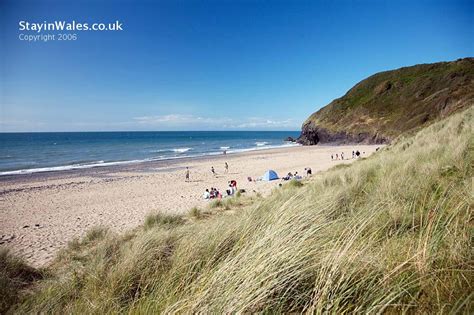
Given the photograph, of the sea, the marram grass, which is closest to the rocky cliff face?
the sea

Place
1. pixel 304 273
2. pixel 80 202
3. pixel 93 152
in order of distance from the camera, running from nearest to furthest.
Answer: pixel 304 273 → pixel 80 202 → pixel 93 152

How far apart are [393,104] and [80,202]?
195 ft

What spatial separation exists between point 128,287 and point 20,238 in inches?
378

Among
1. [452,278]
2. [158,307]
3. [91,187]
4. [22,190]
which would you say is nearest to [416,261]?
[452,278]

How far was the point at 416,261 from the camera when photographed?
165 cm

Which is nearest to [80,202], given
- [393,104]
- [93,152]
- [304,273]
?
[304,273]

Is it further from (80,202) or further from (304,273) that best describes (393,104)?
(304,273)

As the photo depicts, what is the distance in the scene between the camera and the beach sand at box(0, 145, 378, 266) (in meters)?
9.11

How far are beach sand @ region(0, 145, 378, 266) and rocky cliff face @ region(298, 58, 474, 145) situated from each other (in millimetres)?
34389

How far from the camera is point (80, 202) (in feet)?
48.4

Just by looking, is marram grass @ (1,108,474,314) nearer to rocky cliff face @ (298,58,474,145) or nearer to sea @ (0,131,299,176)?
sea @ (0,131,299,176)

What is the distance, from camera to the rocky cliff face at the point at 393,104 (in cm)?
4209

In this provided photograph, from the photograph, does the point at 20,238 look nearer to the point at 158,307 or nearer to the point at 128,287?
the point at 128,287

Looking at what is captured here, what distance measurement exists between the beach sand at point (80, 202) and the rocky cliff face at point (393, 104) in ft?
113
